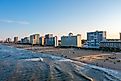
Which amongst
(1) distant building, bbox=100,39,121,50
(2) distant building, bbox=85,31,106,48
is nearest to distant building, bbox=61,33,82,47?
(2) distant building, bbox=85,31,106,48

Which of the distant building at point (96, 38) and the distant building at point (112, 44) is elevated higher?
the distant building at point (96, 38)

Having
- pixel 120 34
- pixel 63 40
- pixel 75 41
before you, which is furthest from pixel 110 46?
pixel 63 40

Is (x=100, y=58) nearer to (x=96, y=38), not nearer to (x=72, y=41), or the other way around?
(x=96, y=38)

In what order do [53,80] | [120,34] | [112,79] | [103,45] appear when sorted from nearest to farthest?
[53,80], [112,79], [103,45], [120,34]

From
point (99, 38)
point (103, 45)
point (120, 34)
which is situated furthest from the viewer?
point (120, 34)

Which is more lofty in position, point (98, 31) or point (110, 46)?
point (98, 31)

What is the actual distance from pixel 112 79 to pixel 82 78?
477 cm

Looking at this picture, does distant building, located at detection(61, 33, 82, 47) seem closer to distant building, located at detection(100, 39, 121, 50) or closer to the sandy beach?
distant building, located at detection(100, 39, 121, 50)

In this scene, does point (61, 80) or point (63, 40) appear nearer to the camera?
point (61, 80)

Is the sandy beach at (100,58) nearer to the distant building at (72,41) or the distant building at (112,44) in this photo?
the distant building at (112,44)

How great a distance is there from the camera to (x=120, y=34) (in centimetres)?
14550

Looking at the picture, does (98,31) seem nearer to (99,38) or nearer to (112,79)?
(99,38)

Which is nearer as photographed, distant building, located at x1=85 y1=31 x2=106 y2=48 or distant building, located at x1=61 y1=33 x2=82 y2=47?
distant building, located at x1=85 y1=31 x2=106 y2=48

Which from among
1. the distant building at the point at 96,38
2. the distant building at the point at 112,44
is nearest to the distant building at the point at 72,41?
the distant building at the point at 96,38
